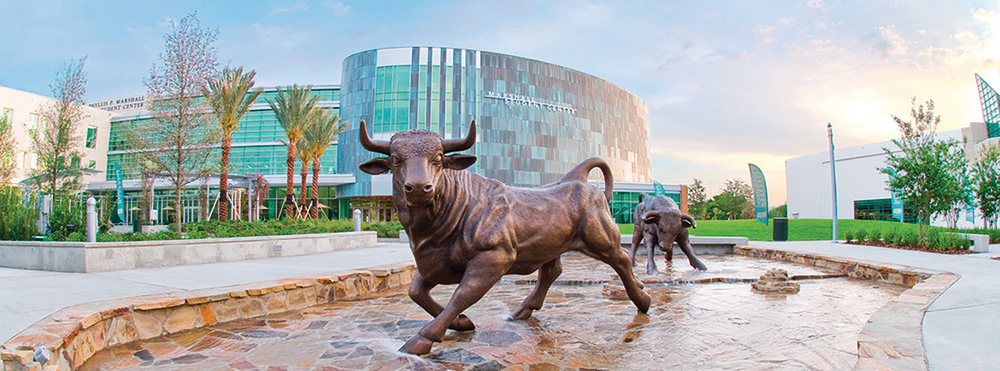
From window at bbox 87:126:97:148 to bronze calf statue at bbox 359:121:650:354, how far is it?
5159cm

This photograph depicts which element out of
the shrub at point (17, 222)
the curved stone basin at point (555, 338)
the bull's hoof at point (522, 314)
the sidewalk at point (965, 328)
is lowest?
the curved stone basin at point (555, 338)

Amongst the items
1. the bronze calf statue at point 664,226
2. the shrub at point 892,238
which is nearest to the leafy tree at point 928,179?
the shrub at point 892,238

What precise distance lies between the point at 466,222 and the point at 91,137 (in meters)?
52.6

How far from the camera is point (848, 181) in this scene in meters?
49.0

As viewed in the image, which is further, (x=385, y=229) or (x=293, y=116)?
(x=293, y=116)

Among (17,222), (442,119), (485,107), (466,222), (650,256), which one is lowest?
(650,256)

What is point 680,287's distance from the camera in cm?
672

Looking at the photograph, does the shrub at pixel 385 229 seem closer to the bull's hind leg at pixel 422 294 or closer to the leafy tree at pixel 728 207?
the bull's hind leg at pixel 422 294

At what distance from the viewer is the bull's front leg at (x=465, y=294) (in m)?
3.30

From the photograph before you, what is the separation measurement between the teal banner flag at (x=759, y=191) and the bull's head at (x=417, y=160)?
21582 mm

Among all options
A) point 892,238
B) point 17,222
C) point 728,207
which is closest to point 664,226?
point 892,238

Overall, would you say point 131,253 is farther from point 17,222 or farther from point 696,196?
point 696,196

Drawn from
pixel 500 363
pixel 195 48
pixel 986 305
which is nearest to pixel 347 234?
pixel 195 48

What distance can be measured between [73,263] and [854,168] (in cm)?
5688
